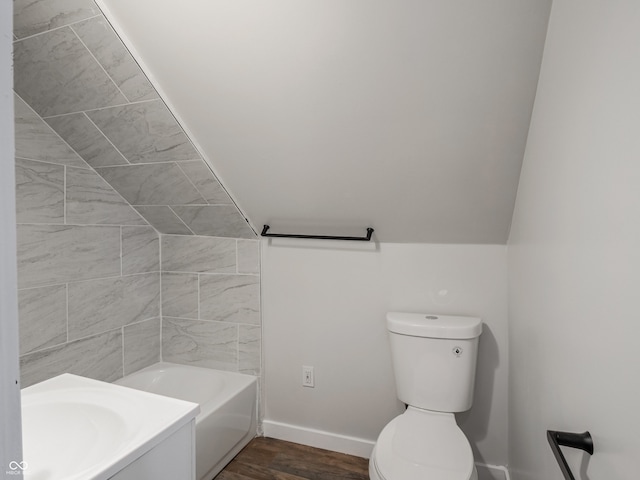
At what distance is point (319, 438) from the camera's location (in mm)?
2182

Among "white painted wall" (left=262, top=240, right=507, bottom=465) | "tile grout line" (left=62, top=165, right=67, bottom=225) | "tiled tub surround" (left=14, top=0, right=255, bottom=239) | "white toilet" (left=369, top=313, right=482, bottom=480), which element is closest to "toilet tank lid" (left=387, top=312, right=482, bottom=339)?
"white toilet" (left=369, top=313, right=482, bottom=480)

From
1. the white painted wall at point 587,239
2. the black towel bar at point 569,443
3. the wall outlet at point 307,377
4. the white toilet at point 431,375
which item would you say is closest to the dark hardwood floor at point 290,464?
the wall outlet at point 307,377

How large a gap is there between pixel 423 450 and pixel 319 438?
0.90 m

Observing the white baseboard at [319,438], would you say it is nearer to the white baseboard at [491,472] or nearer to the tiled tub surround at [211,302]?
the tiled tub surround at [211,302]

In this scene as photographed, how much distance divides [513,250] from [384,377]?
93 cm

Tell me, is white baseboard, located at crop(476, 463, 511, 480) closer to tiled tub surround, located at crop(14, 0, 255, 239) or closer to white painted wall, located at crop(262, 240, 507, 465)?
white painted wall, located at crop(262, 240, 507, 465)

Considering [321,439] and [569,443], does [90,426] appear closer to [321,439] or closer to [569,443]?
[569,443]

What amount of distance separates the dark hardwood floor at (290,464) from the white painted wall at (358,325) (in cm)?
7

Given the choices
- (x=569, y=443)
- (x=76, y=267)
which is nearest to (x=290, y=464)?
(x=76, y=267)

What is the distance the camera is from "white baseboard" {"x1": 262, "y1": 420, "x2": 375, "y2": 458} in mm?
2102

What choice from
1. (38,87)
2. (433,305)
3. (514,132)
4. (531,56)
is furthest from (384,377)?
(38,87)

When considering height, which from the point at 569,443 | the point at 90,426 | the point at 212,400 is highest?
the point at 569,443

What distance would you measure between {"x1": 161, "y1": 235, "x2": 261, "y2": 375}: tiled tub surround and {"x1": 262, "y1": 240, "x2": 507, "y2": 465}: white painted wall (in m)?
0.10

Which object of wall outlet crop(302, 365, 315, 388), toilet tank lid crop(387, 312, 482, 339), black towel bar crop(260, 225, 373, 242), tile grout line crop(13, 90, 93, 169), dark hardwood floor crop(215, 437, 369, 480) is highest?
tile grout line crop(13, 90, 93, 169)
